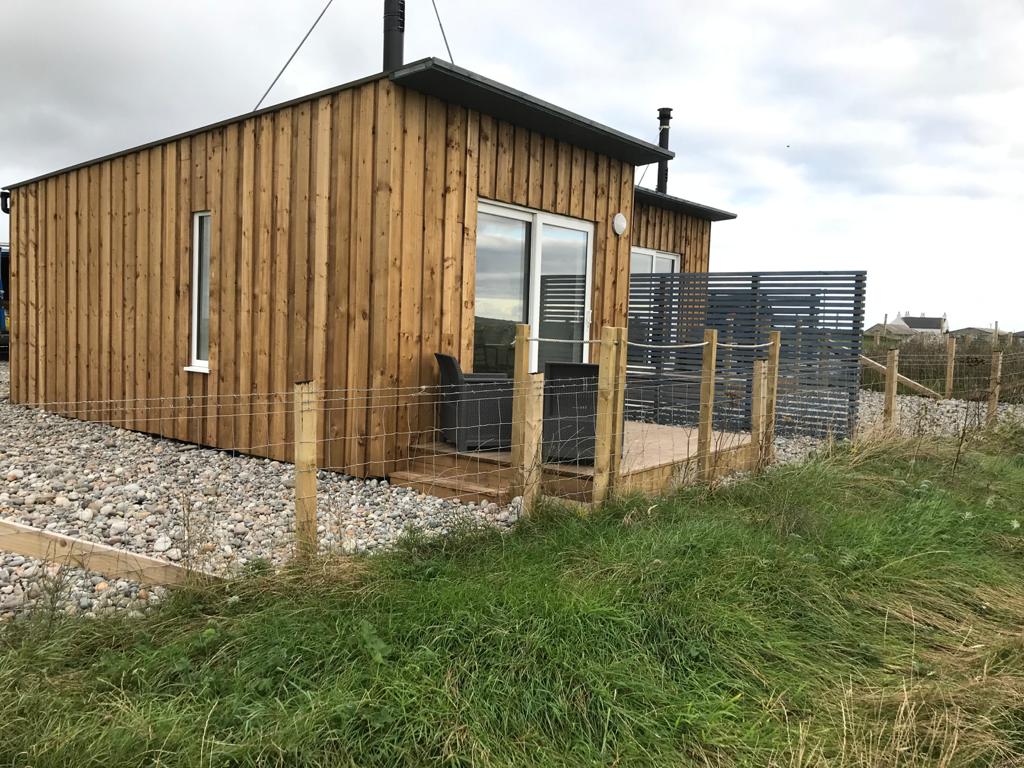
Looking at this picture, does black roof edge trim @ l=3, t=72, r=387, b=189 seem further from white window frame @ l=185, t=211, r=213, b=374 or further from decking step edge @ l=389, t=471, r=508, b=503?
decking step edge @ l=389, t=471, r=508, b=503

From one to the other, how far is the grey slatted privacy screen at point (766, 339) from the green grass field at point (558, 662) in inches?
185

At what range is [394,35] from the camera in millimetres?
6059

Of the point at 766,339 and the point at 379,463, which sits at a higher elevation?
the point at 766,339

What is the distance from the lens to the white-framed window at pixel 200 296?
7273 mm

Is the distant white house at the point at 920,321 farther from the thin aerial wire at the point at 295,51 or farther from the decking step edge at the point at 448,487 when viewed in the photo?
the decking step edge at the point at 448,487

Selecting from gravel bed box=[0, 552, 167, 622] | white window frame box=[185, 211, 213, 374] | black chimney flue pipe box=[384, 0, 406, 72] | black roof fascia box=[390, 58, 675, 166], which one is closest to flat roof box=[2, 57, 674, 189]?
black roof fascia box=[390, 58, 675, 166]

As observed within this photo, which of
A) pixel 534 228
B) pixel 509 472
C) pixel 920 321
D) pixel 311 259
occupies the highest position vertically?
Answer: pixel 920 321

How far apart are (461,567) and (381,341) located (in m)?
2.61

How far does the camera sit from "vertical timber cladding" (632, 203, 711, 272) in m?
10.8

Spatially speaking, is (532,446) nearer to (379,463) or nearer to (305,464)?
(305,464)

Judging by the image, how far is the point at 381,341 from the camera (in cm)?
555

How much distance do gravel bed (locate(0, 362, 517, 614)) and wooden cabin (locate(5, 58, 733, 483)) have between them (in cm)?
47

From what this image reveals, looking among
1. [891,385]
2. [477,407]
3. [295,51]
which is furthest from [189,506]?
[891,385]

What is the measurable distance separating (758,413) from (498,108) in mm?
3320
